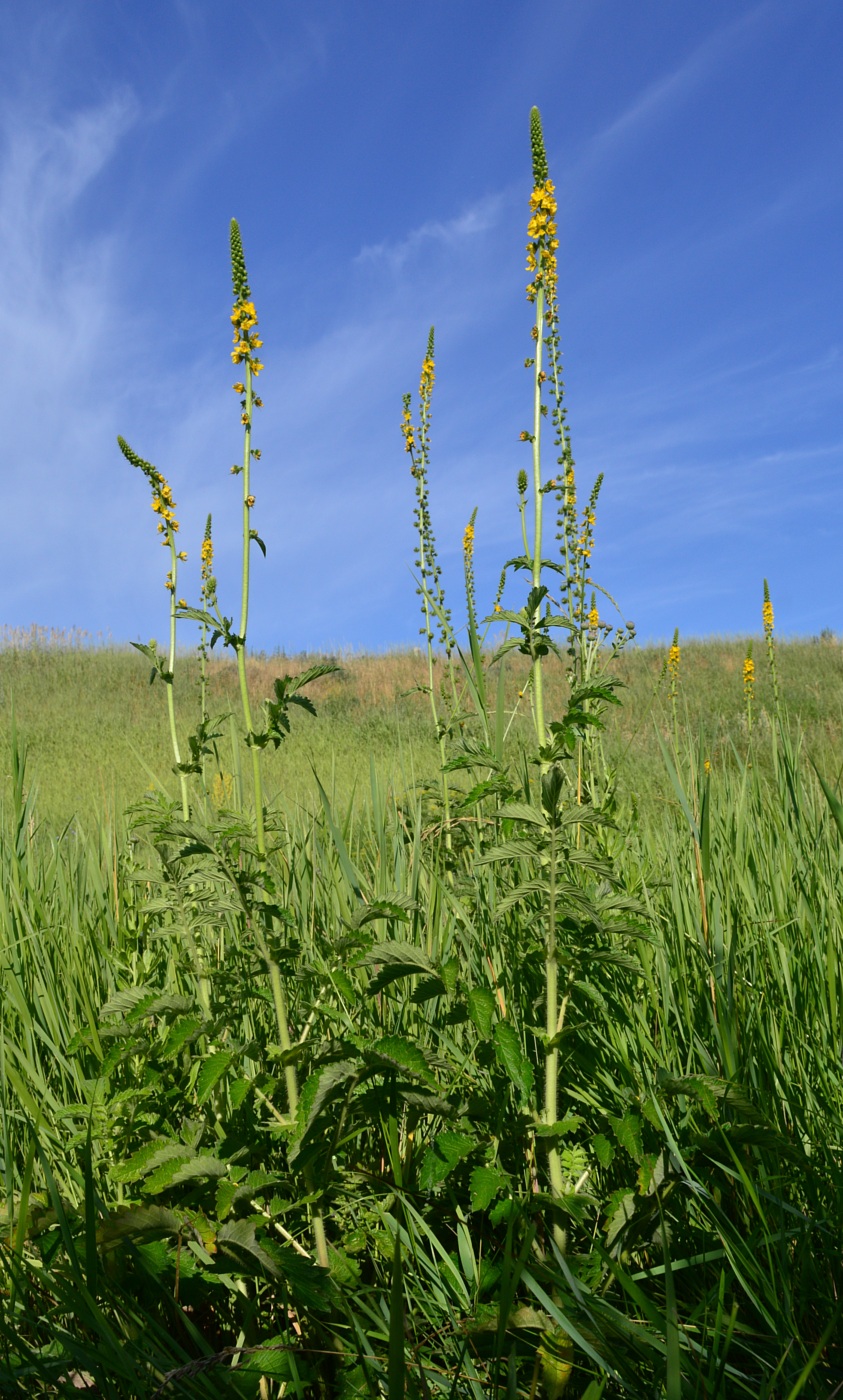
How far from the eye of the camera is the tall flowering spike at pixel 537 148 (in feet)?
5.97

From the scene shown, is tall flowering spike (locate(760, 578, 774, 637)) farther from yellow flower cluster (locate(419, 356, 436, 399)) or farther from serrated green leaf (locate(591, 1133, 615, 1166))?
serrated green leaf (locate(591, 1133, 615, 1166))

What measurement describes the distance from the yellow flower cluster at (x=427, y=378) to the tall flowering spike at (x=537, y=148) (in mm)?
1632

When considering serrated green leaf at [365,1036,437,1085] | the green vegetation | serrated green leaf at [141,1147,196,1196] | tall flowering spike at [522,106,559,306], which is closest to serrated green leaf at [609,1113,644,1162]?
the green vegetation

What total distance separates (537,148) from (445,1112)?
187cm

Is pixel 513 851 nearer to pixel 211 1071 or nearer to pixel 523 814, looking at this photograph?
pixel 523 814

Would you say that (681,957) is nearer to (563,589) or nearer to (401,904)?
(401,904)

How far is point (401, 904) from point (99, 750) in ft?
A: 38.4

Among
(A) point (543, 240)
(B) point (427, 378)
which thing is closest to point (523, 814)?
(A) point (543, 240)

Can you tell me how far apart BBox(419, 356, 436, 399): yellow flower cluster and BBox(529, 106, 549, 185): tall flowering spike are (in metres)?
1.63

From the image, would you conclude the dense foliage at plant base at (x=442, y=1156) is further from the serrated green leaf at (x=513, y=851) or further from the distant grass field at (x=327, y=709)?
the distant grass field at (x=327, y=709)

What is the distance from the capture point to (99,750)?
12359 mm

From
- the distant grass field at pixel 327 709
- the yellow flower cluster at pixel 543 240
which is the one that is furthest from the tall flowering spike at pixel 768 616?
the yellow flower cluster at pixel 543 240

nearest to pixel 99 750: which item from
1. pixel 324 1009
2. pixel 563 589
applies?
pixel 563 589

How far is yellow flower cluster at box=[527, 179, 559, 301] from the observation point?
1.81 m
